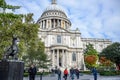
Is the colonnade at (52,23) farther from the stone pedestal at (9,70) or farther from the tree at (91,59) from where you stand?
the stone pedestal at (9,70)

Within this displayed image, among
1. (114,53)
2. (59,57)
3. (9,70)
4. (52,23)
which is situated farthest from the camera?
(52,23)

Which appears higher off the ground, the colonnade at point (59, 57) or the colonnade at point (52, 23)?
the colonnade at point (52, 23)

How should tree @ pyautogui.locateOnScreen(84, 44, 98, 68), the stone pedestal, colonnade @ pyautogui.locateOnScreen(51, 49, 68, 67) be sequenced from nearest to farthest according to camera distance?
the stone pedestal → tree @ pyautogui.locateOnScreen(84, 44, 98, 68) → colonnade @ pyautogui.locateOnScreen(51, 49, 68, 67)

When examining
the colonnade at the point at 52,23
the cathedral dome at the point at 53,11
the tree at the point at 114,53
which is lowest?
the tree at the point at 114,53

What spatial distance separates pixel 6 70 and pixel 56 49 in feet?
188

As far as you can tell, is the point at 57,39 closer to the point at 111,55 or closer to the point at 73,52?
the point at 73,52

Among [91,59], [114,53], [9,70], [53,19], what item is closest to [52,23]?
[53,19]

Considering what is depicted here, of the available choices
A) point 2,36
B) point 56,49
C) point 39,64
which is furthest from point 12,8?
point 56,49

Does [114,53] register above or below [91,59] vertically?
above

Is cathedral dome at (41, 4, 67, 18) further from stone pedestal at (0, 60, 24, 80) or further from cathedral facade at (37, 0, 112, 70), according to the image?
stone pedestal at (0, 60, 24, 80)

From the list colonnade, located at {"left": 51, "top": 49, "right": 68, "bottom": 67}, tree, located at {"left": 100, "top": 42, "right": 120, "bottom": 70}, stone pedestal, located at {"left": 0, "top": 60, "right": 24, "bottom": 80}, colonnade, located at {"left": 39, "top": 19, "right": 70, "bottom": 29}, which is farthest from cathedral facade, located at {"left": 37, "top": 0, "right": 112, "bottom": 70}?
stone pedestal, located at {"left": 0, "top": 60, "right": 24, "bottom": 80}

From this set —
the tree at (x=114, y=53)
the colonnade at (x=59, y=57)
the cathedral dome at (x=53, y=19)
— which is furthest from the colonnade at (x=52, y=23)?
the tree at (x=114, y=53)

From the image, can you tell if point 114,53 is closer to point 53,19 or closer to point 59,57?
point 59,57

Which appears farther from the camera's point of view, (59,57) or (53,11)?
(53,11)
